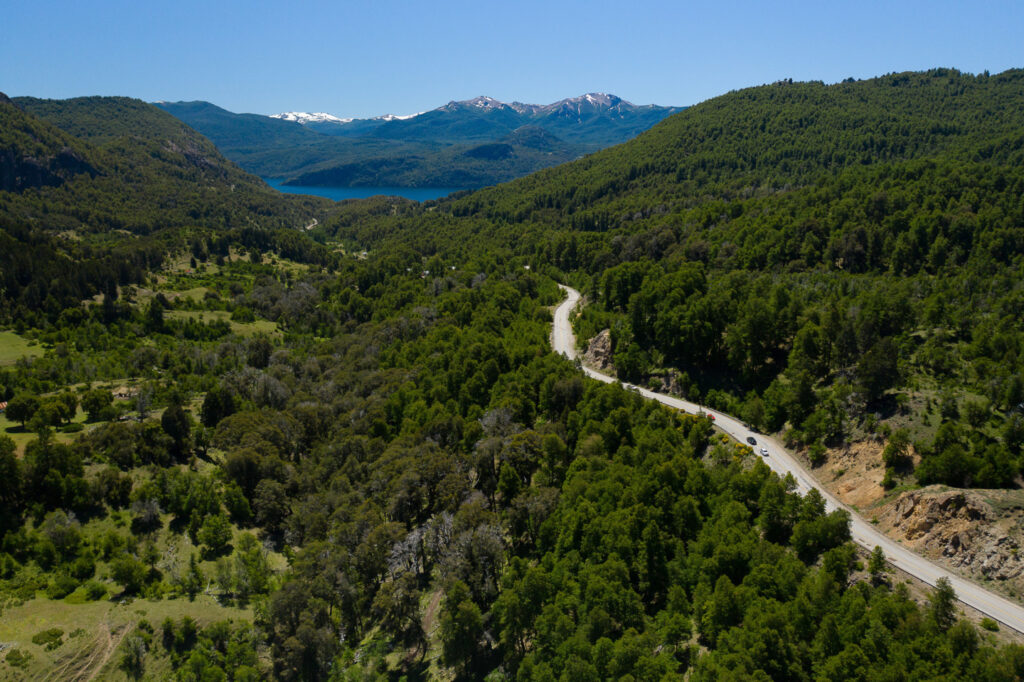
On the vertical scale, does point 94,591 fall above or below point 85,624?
above

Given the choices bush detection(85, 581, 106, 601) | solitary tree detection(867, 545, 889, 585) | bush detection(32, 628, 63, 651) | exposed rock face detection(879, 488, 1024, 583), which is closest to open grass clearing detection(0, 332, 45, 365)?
bush detection(85, 581, 106, 601)

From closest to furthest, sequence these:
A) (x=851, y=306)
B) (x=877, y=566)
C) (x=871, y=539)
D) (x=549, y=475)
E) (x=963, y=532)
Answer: (x=877, y=566), (x=963, y=532), (x=871, y=539), (x=549, y=475), (x=851, y=306)

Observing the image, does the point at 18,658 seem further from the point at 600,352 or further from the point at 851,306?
the point at 851,306

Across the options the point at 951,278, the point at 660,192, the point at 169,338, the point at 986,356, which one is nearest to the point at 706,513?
the point at 986,356

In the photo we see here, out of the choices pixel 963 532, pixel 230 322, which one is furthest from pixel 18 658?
pixel 230 322

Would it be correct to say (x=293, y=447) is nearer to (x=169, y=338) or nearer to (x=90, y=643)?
(x=90, y=643)

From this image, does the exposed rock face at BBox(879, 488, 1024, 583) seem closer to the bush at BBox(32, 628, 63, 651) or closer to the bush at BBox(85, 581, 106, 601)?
the bush at BBox(32, 628, 63, 651)
